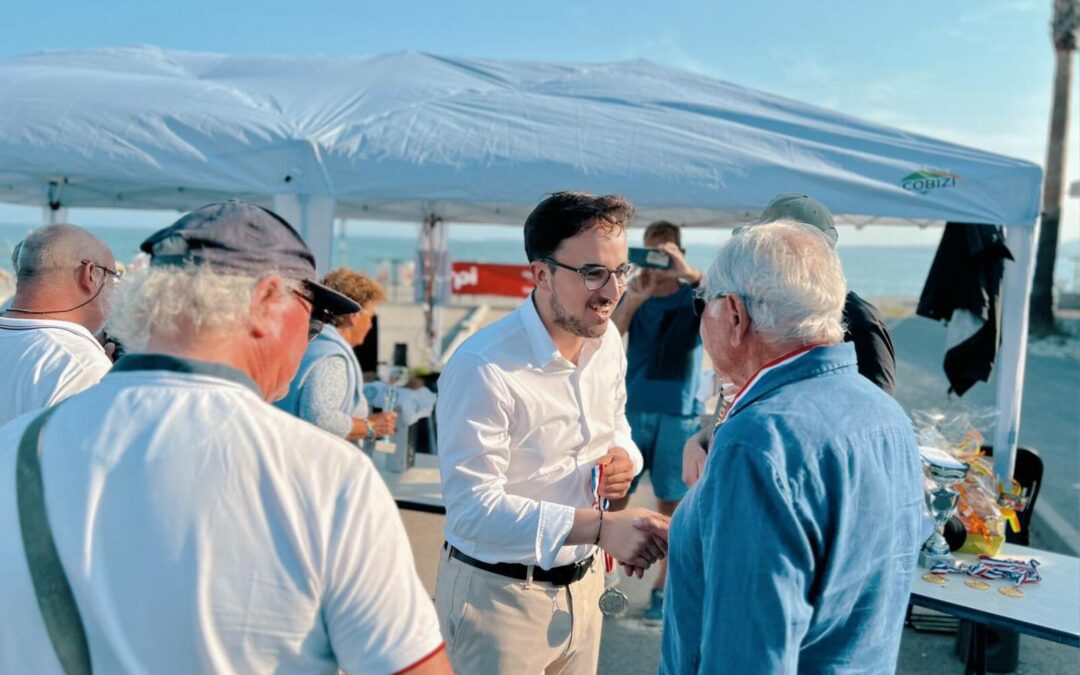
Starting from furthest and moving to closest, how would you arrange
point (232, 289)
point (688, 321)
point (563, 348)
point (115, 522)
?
point (688, 321)
point (563, 348)
point (232, 289)
point (115, 522)

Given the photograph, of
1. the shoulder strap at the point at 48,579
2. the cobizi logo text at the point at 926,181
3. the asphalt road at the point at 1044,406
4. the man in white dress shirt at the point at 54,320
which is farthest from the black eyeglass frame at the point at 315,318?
the cobizi logo text at the point at 926,181

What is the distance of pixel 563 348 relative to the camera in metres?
2.04

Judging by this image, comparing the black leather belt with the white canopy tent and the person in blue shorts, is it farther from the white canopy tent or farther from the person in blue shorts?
the white canopy tent

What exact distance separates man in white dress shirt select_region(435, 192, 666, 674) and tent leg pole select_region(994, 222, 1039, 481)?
300 cm

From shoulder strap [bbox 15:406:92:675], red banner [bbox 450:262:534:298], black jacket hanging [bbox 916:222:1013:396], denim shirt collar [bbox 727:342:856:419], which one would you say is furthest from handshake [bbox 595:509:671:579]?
red banner [bbox 450:262:534:298]

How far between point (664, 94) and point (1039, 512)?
14.0 feet

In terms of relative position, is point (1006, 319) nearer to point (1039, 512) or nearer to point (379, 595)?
point (1039, 512)

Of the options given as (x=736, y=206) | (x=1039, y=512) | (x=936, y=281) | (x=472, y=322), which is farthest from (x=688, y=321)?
(x=472, y=322)

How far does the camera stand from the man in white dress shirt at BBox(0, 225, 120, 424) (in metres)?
2.02

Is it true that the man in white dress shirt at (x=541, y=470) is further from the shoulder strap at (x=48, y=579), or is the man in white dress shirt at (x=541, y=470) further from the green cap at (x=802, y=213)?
the shoulder strap at (x=48, y=579)

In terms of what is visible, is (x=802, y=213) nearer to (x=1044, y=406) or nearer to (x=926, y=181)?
(x=926, y=181)

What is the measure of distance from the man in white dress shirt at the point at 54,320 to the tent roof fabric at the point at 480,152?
1739 millimetres

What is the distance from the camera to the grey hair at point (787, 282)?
1294mm

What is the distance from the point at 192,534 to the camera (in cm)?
87
